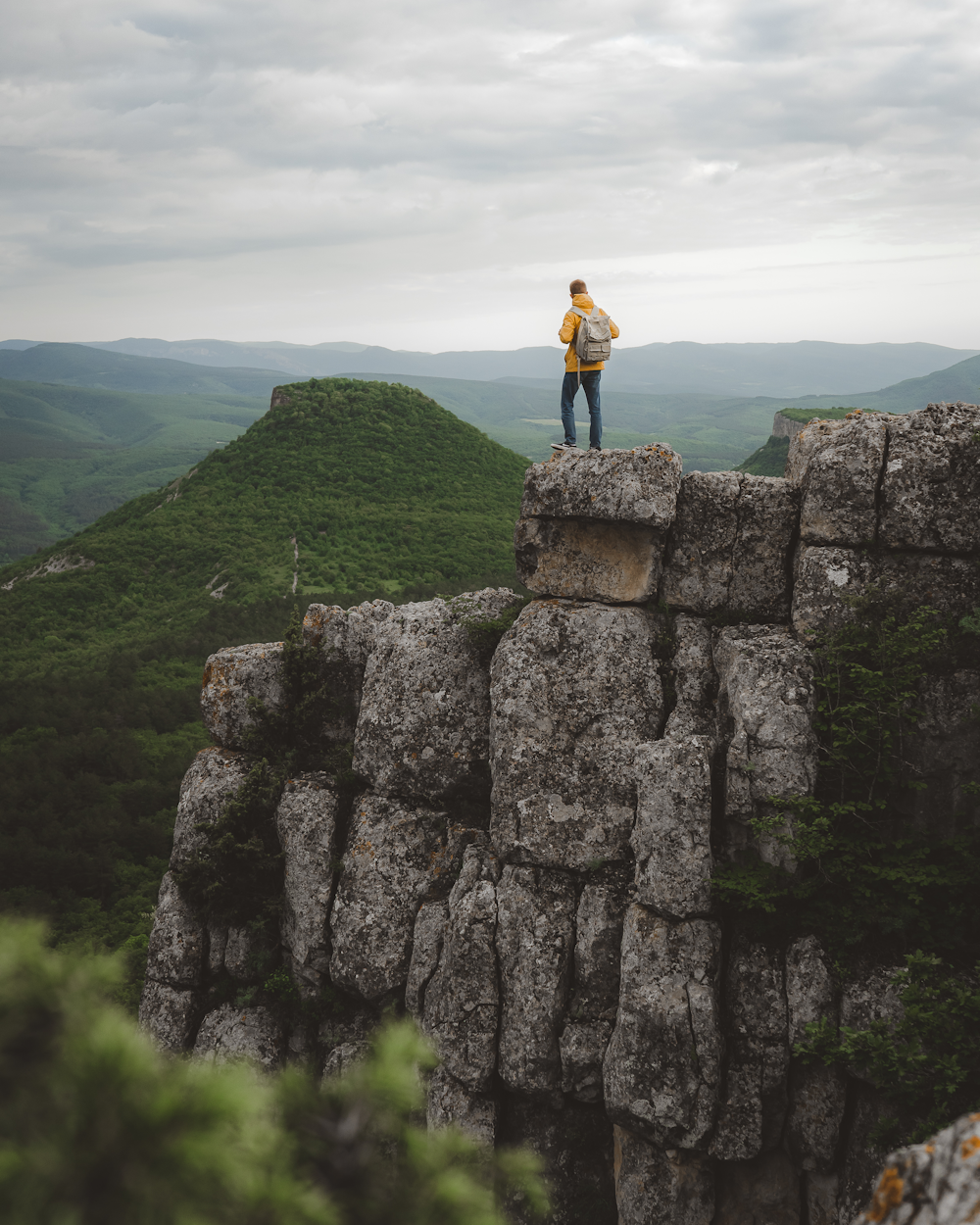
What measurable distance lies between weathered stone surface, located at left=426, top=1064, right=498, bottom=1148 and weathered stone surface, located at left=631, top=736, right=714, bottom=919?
16.0 ft

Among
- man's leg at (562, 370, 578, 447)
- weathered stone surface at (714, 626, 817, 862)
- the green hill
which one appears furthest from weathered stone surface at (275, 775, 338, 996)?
the green hill

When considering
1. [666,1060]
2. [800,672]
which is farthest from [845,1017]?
[800,672]

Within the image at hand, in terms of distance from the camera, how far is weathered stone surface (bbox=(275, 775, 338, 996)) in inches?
627

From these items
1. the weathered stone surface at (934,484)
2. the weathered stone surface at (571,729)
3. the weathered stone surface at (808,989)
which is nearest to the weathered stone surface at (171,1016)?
the weathered stone surface at (571,729)

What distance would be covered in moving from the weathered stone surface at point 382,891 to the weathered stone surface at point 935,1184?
38.2 ft

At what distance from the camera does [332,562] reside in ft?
209

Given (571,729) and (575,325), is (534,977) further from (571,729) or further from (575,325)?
(575,325)

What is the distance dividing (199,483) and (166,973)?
72.8 metres

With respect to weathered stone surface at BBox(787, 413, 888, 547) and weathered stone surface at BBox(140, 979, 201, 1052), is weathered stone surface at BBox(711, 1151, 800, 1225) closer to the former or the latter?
weathered stone surface at BBox(787, 413, 888, 547)

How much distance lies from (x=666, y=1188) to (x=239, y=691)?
13.5m

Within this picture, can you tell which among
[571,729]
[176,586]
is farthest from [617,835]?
[176,586]

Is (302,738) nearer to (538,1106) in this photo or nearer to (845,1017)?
(538,1106)

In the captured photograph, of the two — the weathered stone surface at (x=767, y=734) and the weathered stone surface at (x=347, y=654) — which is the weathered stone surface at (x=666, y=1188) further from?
the weathered stone surface at (x=347, y=654)

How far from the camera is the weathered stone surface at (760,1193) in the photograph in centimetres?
1214
